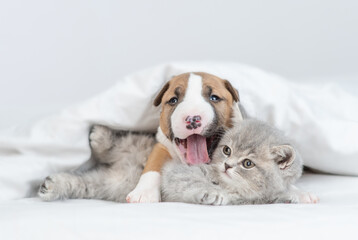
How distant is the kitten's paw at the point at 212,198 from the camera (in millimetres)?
1113

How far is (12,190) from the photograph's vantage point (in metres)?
1.28

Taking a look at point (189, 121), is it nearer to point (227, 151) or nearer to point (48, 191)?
point (227, 151)

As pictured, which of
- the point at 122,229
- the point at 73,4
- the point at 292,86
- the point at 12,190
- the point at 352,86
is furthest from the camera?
the point at 73,4

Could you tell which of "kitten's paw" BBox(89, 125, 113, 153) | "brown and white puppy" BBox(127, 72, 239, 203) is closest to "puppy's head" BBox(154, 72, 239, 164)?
"brown and white puppy" BBox(127, 72, 239, 203)

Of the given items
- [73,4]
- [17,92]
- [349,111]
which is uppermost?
[73,4]

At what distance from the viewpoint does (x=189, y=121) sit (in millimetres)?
1163

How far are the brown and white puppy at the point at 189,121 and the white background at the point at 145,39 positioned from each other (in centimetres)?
140

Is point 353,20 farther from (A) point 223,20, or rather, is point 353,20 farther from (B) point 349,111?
(B) point 349,111

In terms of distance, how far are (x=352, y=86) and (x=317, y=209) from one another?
108 cm

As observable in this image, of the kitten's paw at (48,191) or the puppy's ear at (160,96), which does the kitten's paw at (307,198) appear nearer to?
the puppy's ear at (160,96)

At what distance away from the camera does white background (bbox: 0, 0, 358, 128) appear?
2580 millimetres

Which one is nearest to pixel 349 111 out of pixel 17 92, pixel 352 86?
pixel 352 86

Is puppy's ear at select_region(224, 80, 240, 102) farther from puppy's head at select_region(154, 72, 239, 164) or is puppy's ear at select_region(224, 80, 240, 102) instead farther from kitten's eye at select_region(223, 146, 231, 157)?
kitten's eye at select_region(223, 146, 231, 157)

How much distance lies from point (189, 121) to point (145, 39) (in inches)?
61.9
